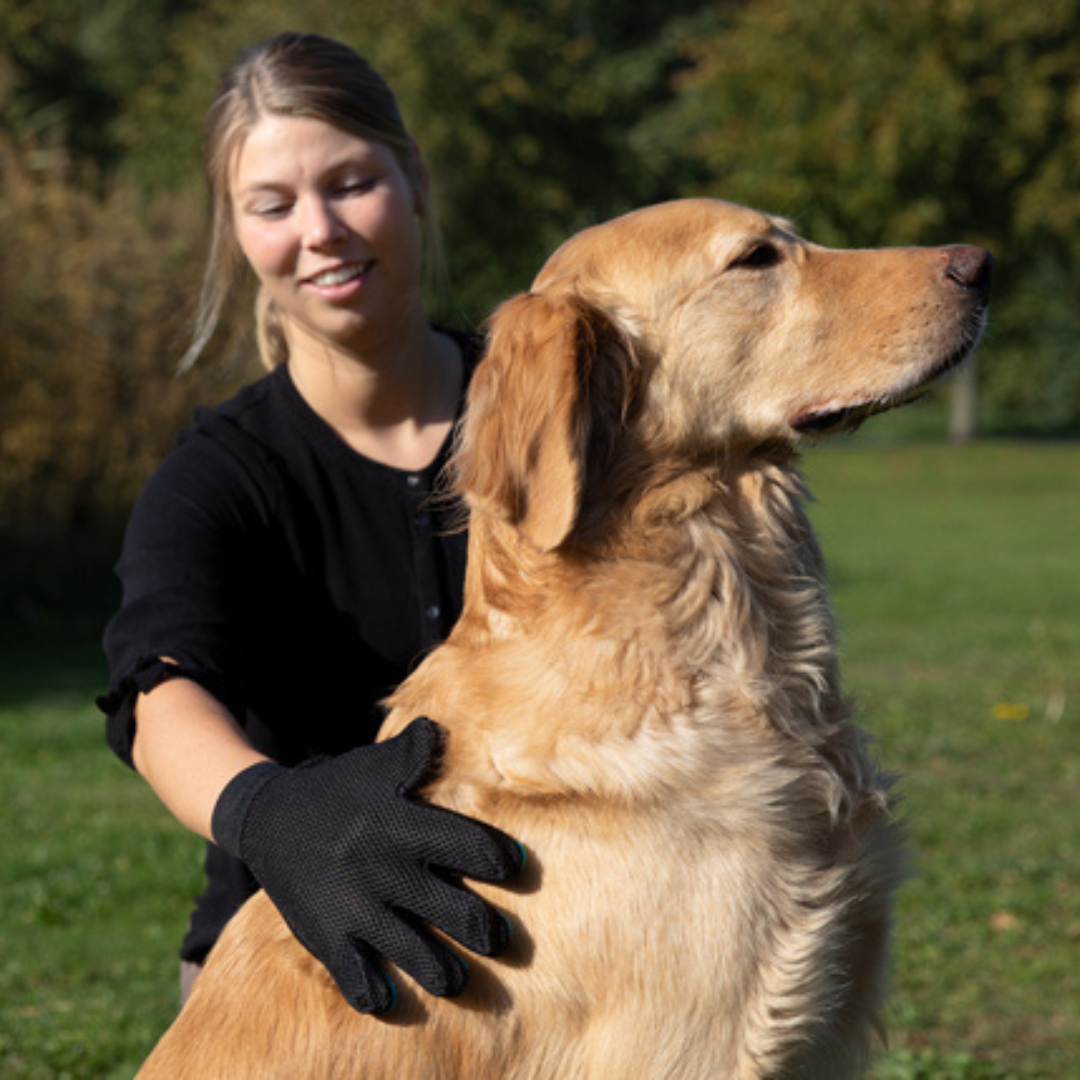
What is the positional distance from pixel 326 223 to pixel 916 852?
6.09 feet

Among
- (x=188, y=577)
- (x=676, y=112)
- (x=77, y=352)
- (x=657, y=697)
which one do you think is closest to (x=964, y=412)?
(x=676, y=112)

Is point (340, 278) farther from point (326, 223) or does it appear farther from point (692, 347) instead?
point (692, 347)

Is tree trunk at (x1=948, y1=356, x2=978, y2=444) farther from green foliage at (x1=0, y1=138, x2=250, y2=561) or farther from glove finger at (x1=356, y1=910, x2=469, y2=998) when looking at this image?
glove finger at (x1=356, y1=910, x2=469, y2=998)

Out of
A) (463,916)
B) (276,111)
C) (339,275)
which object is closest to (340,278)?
(339,275)

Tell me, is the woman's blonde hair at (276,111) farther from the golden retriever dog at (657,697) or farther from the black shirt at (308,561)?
the golden retriever dog at (657,697)

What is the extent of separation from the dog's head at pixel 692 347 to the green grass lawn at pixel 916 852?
53 centimetres

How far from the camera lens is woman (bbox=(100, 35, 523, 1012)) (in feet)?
10.5

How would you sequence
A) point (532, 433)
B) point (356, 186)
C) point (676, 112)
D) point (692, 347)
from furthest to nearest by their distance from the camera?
point (676, 112), point (356, 186), point (692, 347), point (532, 433)

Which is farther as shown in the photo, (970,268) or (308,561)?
(308,561)

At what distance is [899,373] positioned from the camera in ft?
9.86

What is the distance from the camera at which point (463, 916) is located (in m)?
2.60

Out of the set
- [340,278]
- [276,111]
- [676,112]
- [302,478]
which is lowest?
[676,112]

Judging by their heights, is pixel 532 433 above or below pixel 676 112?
above

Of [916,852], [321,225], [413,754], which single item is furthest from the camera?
[321,225]
